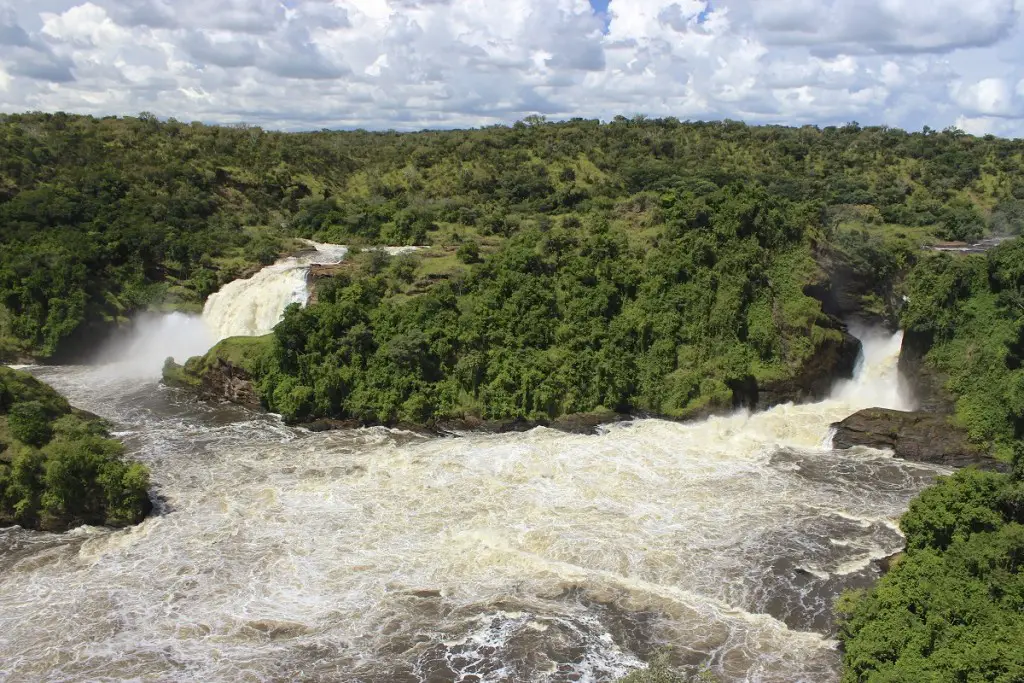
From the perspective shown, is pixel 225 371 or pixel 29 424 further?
pixel 225 371

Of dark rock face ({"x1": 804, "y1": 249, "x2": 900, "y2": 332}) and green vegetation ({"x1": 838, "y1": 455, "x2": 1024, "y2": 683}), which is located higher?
dark rock face ({"x1": 804, "y1": 249, "x2": 900, "y2": 332})

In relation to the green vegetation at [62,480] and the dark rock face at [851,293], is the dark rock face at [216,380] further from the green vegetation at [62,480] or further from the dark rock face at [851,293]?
the dark rock face at [851,293]

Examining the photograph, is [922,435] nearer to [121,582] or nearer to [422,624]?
[422,624]

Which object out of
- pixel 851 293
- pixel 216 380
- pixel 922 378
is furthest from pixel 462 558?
pixel 851 293

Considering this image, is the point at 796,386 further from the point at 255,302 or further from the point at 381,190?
the point at 381,190

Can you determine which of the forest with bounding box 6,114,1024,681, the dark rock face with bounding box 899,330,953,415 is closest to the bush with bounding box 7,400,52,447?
the forest with bounding box 6,114,1024,681

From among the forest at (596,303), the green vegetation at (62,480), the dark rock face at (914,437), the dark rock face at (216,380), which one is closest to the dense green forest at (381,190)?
the forest at (596,303)

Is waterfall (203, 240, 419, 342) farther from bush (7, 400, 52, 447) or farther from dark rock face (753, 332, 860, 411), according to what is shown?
dark rock face (753, 332, 860, 411)
